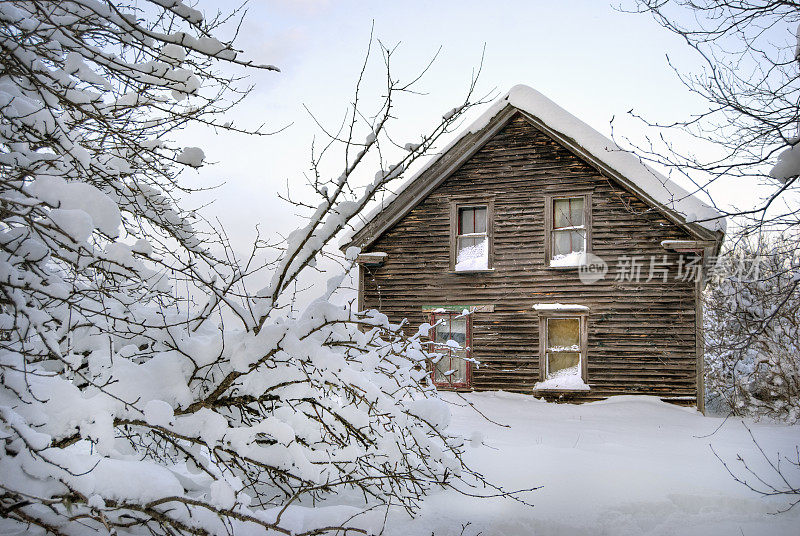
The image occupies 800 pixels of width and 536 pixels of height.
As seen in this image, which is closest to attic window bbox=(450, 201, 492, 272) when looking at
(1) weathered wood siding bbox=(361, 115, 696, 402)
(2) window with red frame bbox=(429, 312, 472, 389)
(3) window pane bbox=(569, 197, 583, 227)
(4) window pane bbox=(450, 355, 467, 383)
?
(1) weathered wood siding bbox=(361, 115, 696, 402)

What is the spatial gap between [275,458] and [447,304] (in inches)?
419

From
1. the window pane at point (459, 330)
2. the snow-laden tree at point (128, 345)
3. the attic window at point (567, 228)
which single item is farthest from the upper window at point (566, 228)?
the snow-laden tree at point (128, 345)

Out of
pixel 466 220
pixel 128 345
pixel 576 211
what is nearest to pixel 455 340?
pixel 466 220

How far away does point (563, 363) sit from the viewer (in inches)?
512

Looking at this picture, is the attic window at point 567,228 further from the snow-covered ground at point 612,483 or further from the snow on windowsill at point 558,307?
the snow-covered ground at point 612,483

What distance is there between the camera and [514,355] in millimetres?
13172

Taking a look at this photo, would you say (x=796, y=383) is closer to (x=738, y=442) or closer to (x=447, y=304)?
(x=738, y=442)

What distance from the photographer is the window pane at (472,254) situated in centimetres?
1370

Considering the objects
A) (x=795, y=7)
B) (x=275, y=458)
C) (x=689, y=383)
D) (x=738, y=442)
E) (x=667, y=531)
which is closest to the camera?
(x=275, y=458)

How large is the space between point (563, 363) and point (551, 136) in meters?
5.14

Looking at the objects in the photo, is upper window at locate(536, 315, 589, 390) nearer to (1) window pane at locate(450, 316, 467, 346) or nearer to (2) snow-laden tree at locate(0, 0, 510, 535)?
(1) window pane at locate(450, 316, 467, 346)

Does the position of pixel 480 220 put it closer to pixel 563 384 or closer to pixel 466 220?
pixel 466 220

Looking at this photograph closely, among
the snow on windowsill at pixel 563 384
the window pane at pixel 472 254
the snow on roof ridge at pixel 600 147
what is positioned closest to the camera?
the snow on roof ridge at pixel 600 147

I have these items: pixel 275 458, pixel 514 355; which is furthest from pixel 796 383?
pixel 275 458
